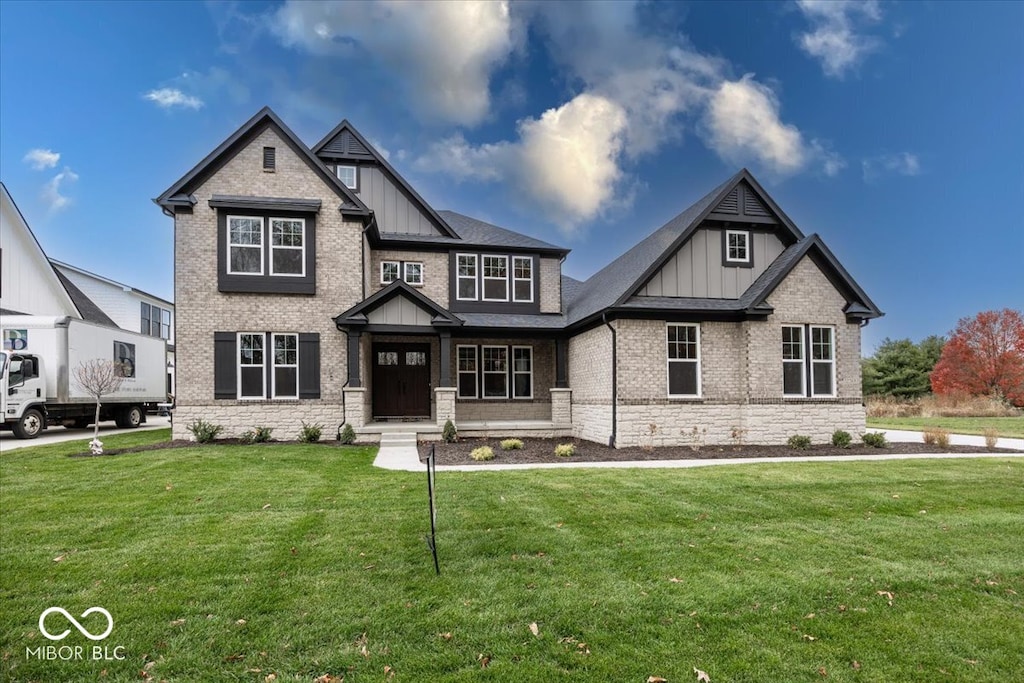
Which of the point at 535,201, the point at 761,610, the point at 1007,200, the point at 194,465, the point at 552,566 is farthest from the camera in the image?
the point at 1007,200

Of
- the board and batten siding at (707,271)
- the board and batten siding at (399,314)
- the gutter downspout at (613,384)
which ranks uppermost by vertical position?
the board and batten siding at (707,271)

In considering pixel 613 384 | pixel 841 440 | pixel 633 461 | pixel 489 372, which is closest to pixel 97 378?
pixel 489 372

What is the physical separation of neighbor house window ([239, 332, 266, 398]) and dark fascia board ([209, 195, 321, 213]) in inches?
139

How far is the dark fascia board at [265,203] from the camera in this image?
46.8 ft

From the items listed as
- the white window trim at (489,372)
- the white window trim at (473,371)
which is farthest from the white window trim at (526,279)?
the white window trim at (473,371)

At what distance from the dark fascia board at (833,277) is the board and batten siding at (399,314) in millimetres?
9240

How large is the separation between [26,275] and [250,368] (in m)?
13.2

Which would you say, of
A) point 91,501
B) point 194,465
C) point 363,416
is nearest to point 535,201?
point 363,416

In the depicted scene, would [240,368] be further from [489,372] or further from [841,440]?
[841,440]

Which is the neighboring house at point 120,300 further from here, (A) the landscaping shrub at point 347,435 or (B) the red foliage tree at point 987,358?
(B) the red foliage tree at point 987,358

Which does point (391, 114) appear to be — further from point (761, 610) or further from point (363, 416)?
point (761, 610)

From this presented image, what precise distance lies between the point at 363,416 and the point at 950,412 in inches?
1247

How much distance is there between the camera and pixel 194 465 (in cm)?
1000

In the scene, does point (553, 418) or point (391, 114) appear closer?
point (553, 418)
